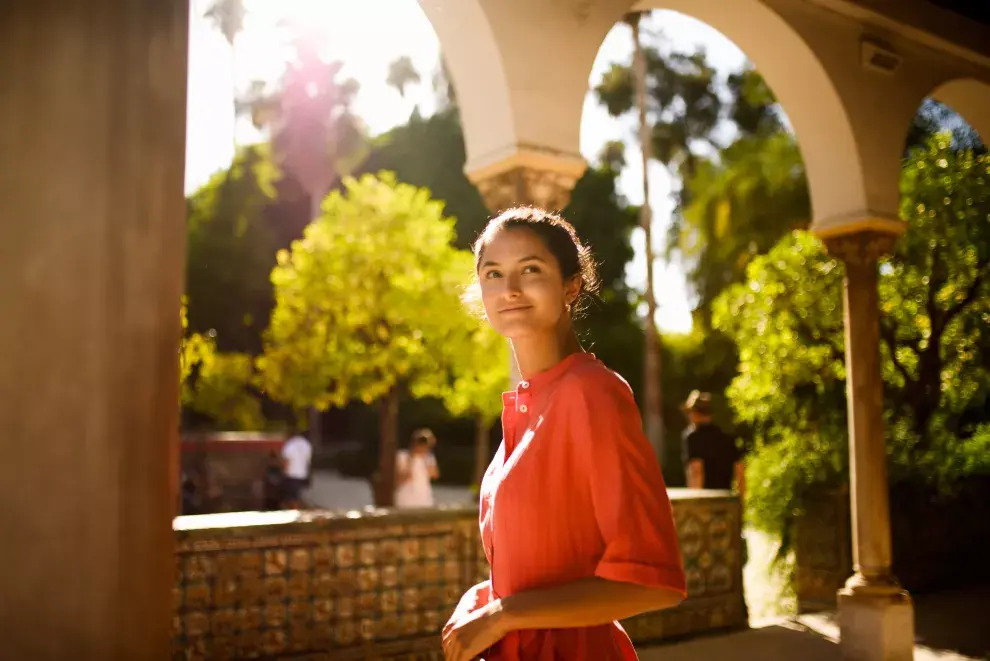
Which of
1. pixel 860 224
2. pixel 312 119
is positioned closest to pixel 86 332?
pixel 860 224

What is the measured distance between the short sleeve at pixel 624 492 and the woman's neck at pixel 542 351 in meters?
0.18

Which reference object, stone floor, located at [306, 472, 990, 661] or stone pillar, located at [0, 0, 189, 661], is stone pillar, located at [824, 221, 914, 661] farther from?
stone pillar, located at [0, 0, 189, 661]

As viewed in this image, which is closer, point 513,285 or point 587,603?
point 587,603

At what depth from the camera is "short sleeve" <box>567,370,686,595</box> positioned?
1280 millimetres

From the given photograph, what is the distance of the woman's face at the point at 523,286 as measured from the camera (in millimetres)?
1531

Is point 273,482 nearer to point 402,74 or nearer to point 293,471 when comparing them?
point 293,471

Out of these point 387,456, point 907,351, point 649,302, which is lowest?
point 387,456

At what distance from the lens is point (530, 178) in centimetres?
447

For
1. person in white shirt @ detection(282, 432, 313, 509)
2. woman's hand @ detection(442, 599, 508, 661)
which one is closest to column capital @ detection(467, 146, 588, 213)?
woman's hand @ detection(442, 599, 508, 661)

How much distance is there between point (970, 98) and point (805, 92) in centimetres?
208

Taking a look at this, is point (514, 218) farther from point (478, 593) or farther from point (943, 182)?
point (943, 182)

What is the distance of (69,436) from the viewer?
3.13 ft

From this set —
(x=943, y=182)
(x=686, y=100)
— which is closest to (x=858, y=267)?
(x=943, y=182)

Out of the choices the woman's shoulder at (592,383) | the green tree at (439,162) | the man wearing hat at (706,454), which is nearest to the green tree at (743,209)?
the green tree at (439,162)
